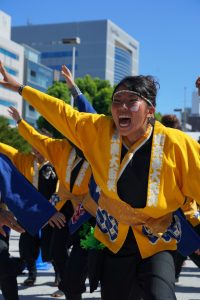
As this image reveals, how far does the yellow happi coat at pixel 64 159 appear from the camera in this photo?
4.73m

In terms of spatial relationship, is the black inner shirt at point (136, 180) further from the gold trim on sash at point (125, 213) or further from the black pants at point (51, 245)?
the black pants at point (51, 245)

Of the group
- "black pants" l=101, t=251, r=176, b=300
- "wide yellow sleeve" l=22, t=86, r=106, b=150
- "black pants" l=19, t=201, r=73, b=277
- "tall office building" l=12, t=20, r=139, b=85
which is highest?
"tall office building" l=12, t=20, r=139, b=85

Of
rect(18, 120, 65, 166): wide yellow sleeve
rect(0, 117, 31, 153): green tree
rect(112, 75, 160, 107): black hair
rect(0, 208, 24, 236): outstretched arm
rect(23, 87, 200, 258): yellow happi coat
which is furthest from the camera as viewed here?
rect(0, 117, 31, 153): green tree

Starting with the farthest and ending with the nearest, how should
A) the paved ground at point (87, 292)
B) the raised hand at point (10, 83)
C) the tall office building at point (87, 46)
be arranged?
1. the tall office building at point (87, 46)
2. the paved ground at point (87, 292)
3. the raised hand at point (10, 83)

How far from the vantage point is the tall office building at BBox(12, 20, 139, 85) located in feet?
386

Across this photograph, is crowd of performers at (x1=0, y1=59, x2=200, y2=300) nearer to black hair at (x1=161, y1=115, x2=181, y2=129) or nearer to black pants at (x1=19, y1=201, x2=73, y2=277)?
black pants at (x1=19, y1=201, x2=73, y2=277)

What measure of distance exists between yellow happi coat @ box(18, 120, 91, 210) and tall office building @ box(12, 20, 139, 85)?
110 meters

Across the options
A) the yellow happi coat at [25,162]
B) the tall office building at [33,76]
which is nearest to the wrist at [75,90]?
the yellow happi coat at [25,162]

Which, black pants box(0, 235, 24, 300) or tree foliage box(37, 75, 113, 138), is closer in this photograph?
black pants box(0, 235, 24, 300)

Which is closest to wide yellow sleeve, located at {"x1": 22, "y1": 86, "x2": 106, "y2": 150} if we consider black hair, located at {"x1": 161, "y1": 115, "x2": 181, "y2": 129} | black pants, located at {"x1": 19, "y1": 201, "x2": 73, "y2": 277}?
black pants, located at {"x1": 19, "y1": 201, "x2": 73, "y2": 277}

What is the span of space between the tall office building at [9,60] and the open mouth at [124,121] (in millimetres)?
62737

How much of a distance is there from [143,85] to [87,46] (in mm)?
119003

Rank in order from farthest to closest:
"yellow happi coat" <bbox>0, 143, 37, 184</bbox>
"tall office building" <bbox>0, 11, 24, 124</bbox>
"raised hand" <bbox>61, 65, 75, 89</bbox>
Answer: "tall office building" <bbox>0, 11, 24, 124</bbox> < "yellow happi coat" <bbox>0, 143, 37, 184</bbox> < "raised hand" <bbox>61, 65, 75, 89</bbox>

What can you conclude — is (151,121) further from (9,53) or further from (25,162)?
(9,53)
